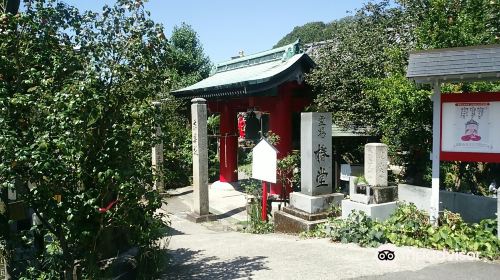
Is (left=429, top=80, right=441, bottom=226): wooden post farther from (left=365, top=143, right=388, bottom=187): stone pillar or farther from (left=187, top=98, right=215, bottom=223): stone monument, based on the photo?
(left=187, top=98, right=215, bottom=223): stone monument

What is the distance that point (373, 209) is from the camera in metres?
8.05

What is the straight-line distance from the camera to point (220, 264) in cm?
663

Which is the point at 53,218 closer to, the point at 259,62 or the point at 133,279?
the point at 133,279

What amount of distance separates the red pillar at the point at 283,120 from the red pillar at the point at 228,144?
3787 millimetres

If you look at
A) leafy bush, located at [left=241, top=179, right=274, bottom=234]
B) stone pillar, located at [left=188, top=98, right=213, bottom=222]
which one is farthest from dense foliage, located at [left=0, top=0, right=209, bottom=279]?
stone pillar, located at [left=188, top=98, right=213, bottom=222]

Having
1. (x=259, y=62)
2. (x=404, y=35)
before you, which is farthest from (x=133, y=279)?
(x=259, y=62)

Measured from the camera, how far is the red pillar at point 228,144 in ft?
55.9

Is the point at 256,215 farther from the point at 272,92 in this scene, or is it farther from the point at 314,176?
the point at 272,92

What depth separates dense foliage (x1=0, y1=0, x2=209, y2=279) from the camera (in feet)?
13.5

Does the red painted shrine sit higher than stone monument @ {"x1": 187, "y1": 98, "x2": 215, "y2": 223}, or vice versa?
the red painted shrine

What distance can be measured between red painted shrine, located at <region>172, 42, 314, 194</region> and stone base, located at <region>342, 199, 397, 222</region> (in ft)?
14.8

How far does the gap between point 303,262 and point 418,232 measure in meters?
2.25

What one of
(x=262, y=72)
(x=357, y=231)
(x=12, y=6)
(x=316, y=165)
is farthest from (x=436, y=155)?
(x=262, y=72)

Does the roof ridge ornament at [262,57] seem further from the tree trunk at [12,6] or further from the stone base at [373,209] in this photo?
the tree trunk at [12,6]
